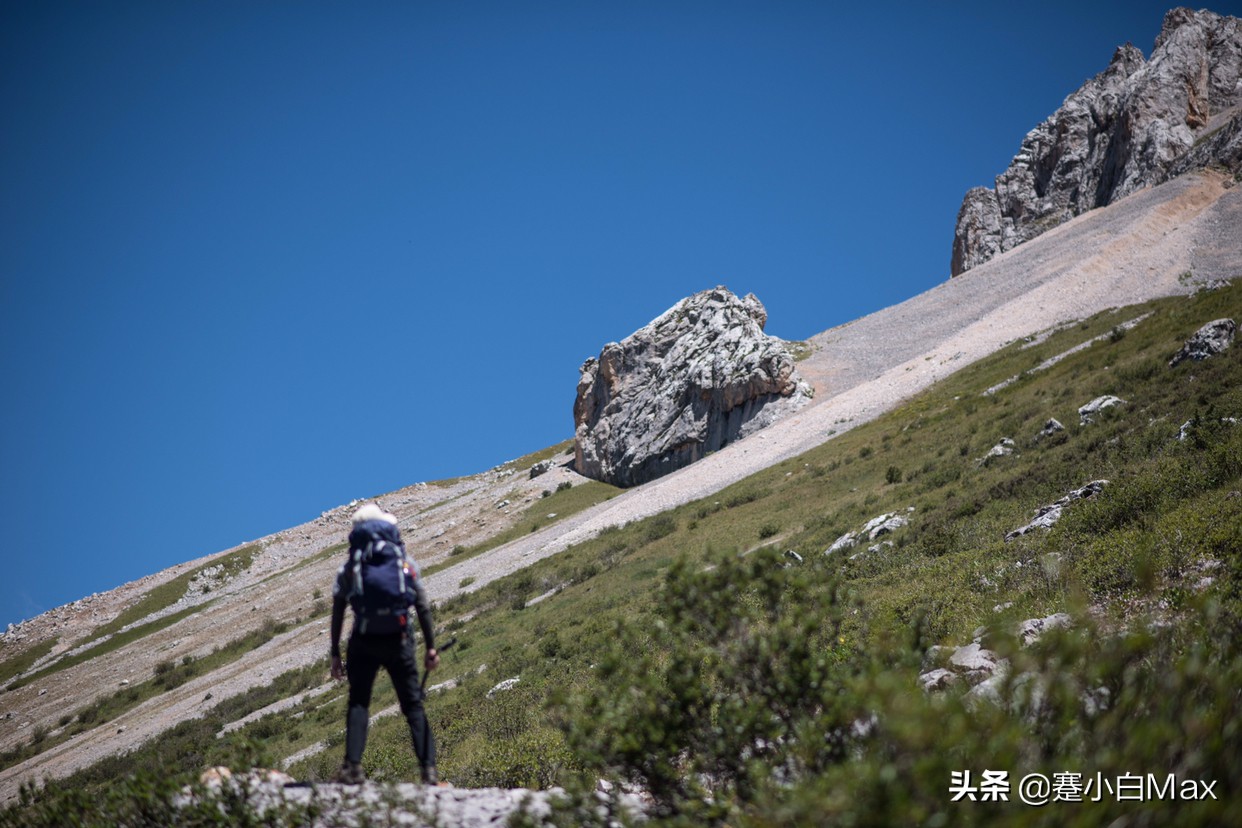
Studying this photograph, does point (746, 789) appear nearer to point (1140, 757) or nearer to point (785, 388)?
point (1140, 757)

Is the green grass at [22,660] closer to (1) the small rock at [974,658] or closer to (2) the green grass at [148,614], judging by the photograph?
(2) the green grass at [148,614]

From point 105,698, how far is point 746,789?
148 feet

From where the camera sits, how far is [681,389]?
61250 mm

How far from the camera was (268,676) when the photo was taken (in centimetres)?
3130

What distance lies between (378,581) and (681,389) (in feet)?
181

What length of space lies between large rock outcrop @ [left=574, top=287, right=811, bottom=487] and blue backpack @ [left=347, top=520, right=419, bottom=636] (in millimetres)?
48928

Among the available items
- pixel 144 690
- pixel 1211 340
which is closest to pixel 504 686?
pixel 1211 340

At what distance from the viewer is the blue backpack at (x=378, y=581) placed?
6.76 m

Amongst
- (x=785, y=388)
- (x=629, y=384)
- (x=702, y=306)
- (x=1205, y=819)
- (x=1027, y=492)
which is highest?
(x=702, y=306)

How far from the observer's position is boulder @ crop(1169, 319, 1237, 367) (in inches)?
828

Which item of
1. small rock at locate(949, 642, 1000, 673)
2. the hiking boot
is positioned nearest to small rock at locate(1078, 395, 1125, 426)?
small rock at locate(949, 642, 1000, 673)

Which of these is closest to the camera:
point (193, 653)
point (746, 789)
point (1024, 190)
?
point (746, 789)

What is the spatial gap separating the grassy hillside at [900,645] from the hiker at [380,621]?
24.7 inches

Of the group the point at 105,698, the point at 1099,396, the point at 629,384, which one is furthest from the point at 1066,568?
the point at 629,384
